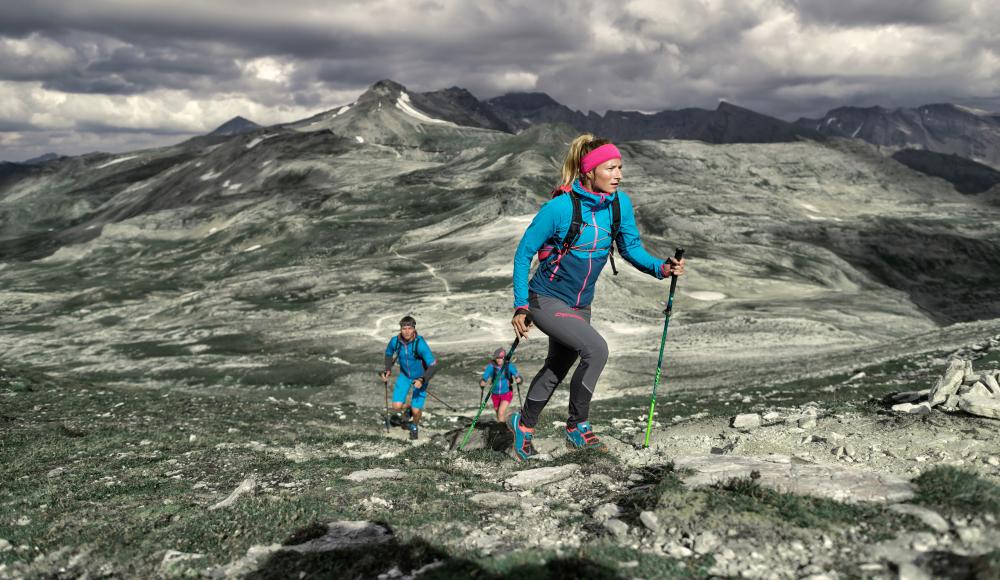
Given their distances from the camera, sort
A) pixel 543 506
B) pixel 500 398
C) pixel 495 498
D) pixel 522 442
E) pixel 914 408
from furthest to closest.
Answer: pixel 500 398
pixel 914 408
pixel 522 442
pixel 495 498
pixel 543 506

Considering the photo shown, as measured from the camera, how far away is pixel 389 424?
65.0 feet

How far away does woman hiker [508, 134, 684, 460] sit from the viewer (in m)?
8.98

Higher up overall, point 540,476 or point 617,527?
point 617,527

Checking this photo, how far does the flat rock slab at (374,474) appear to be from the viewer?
982cm

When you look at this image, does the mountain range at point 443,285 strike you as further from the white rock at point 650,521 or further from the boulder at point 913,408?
the white rock at point 650,521

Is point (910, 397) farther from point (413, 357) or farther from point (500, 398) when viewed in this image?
point (413, 357)

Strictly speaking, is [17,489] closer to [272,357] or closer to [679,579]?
[679,579]

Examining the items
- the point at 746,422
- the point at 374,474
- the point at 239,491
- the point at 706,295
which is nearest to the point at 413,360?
the point at 374,474

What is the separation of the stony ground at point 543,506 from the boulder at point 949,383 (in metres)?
0.98

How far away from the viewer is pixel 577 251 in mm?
9094

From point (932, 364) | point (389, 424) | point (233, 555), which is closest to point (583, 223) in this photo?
point (233, 555)

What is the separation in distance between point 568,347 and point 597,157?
2684mm

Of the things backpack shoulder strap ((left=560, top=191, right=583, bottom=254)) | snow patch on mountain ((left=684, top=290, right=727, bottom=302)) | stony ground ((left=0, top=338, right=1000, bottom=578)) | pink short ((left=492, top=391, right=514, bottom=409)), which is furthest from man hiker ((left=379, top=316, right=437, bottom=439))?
snow patch on mountain ((left=684, top=290, right=727, bottom=302))

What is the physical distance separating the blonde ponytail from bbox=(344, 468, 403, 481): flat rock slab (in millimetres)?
4973
